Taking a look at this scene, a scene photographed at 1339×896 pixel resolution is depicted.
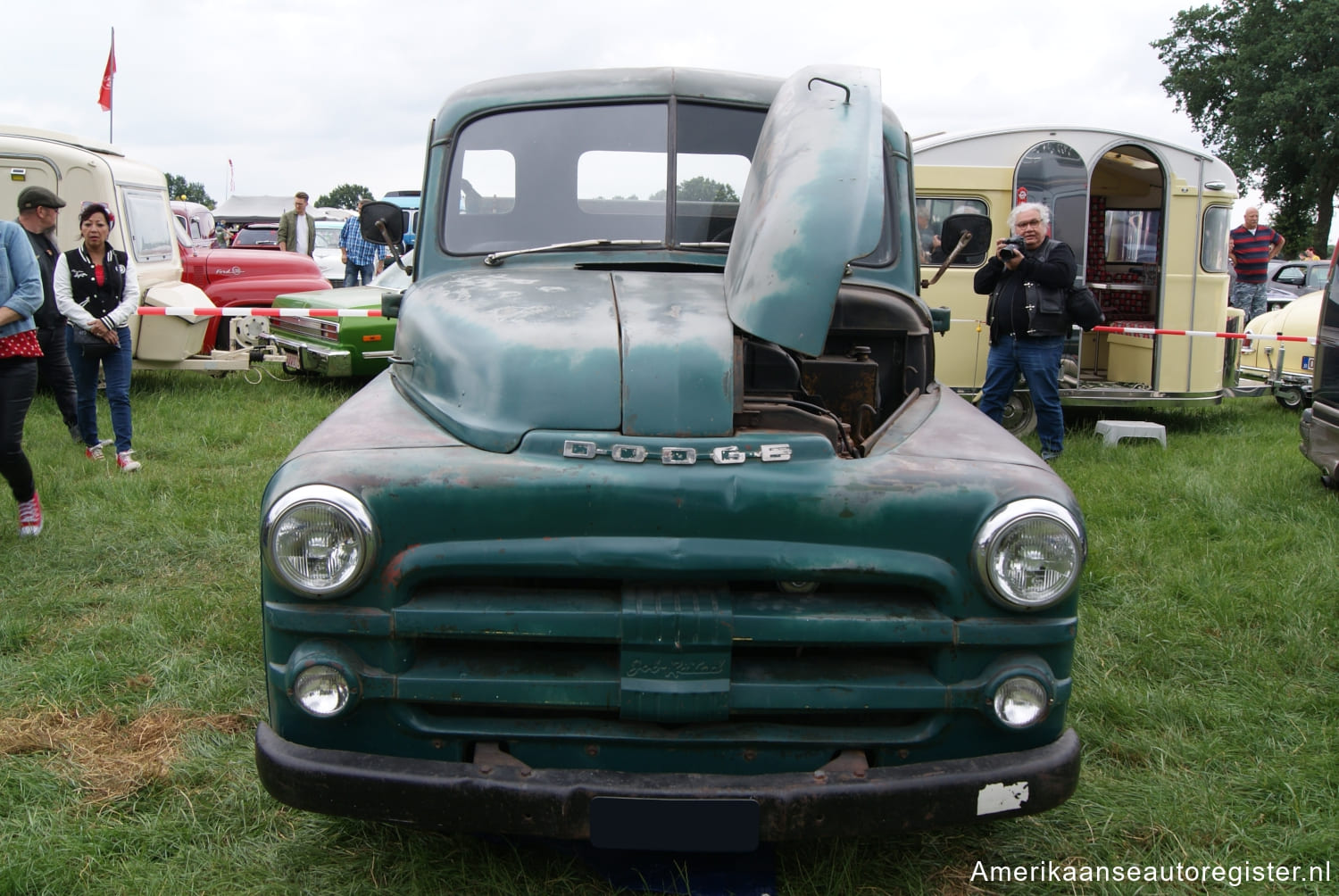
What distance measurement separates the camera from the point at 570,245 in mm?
3609

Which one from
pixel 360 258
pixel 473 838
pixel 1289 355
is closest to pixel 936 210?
pixel 1289 355

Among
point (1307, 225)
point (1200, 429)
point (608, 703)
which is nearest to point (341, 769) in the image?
point (608, 703)

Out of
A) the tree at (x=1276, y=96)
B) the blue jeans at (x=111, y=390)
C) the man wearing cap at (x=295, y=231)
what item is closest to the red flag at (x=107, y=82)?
the man wearing cap at (x=295, y=231)

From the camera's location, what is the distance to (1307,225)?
3791cm

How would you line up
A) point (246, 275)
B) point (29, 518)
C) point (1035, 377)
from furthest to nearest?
point (246, 275) → point (1035, 377) → point (29, 518)

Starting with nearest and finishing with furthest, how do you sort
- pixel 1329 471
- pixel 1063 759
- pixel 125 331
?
pixel 1063 759, pixel 1329 471, pixel 125 331

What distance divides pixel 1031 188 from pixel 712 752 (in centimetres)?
798

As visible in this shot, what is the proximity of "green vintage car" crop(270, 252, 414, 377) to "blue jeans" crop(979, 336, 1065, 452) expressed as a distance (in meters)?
5.05

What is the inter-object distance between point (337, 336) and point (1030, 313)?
20.1 ft

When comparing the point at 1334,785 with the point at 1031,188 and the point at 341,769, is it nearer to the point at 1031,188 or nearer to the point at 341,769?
the point at 341,769

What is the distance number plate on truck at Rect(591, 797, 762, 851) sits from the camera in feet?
7.57

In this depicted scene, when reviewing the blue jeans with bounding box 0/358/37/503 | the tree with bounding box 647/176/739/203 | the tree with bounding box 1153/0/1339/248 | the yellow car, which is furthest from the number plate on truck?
the tree with bounding box 1153/0/1339/248

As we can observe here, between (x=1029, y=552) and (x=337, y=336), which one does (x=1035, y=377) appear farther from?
(x=337, y=336)

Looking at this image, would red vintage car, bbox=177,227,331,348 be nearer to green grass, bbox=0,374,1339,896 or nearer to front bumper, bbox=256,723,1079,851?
green grass, bbox=0,374,1339,896
